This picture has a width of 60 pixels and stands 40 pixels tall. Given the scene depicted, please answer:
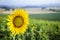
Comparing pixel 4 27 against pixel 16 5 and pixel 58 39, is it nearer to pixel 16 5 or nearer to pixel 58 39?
pixel 16 5

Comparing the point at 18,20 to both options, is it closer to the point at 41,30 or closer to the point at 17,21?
the point at 17,21

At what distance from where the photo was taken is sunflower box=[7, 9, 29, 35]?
4.36ft

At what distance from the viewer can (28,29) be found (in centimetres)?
133

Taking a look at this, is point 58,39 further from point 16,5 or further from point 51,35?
point 16,5

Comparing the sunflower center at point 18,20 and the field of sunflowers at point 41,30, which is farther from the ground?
the sunflower center at point 18,20

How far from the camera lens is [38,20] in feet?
4.37

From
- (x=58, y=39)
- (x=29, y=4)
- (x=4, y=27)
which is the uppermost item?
(x=29, y=4)

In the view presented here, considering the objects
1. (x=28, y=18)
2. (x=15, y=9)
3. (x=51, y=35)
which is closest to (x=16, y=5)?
(x=15, y=9)

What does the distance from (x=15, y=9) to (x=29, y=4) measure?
0.14 m

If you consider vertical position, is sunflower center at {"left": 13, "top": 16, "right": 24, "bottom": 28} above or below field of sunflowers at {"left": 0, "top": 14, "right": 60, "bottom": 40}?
above

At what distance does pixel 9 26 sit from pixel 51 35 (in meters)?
0.39

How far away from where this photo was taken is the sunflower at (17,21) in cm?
133

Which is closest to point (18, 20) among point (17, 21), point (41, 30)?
point (17, 21)

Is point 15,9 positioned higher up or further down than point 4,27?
higher up
